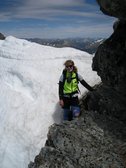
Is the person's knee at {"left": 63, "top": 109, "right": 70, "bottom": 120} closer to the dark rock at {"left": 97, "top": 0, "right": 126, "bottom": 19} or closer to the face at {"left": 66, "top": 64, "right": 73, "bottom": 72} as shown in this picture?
the face at {"left": 66, "top": 64, "right": 73, "bottom": 72}

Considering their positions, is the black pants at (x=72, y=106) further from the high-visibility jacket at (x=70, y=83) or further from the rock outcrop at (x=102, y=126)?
the rock outcrop at (x=102, y=126)

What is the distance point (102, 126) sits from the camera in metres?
17.4

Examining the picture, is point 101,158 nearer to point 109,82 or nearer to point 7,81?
point 109,82

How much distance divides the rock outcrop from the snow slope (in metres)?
3.15

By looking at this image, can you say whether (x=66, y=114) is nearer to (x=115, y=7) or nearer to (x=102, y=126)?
Answer: (x=102, y=126)

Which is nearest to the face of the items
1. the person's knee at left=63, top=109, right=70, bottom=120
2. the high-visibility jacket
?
the high-visibility jacket

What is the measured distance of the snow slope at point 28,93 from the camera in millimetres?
21344

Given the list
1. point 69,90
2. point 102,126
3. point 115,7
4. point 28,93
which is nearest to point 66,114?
point 69,90

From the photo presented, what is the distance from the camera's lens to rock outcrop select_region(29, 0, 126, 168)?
15516 mm

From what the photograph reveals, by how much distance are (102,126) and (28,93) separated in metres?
8.38

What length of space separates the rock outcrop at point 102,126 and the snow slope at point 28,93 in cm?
315

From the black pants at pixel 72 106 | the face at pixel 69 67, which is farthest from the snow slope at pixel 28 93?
the face at pixel 69 67

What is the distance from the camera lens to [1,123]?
2309cm

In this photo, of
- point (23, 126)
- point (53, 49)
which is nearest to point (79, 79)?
point (23, 126)
